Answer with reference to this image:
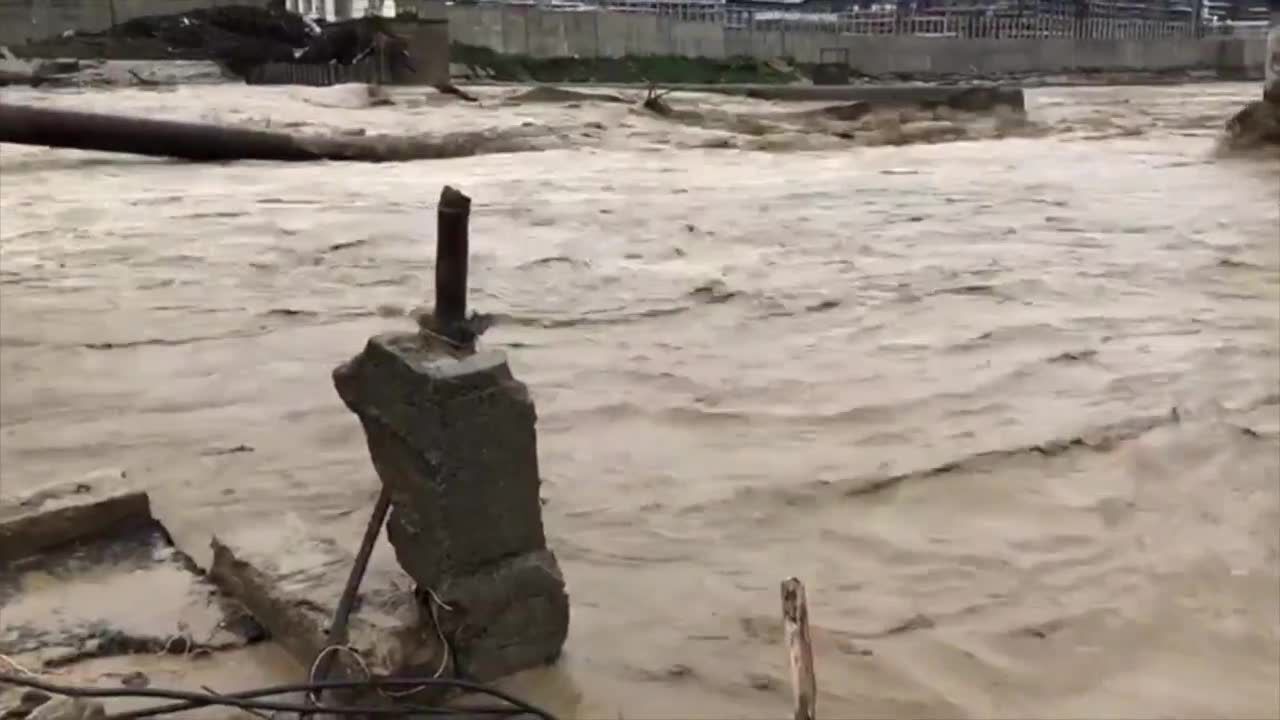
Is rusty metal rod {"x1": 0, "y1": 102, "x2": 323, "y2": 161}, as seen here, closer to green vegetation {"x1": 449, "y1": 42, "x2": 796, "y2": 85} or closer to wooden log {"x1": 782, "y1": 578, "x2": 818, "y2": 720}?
wooden log {"x1": 782, "y1": 578, "x2": 818, "y2": 720}

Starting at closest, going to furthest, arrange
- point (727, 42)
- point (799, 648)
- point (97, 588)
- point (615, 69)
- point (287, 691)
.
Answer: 1. point (799, 648)
2. point (287, 691)
3. point (97, 588)
4. point (615, 69)
5. point (727, 42)

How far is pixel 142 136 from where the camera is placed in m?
7.01

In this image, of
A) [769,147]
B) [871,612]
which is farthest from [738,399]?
[769,147]

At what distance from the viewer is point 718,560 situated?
2420 millimetres

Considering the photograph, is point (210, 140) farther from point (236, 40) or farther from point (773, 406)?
point (236, 40)

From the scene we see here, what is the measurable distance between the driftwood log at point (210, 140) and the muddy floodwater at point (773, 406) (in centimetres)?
33

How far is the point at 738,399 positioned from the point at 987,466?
679 millimetres

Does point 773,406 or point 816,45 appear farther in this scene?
point 816,45

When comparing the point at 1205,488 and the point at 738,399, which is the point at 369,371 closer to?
the point at 738,399

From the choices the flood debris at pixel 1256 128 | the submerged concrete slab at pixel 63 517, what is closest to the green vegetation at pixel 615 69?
the flood debris at pixel 1256 128

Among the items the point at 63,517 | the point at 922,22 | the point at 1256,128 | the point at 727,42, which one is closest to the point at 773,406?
the point at 63,517

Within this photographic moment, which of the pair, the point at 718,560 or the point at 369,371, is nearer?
the point at 369,371

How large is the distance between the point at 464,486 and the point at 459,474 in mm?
20

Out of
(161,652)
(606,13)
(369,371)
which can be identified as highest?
(606,13)
